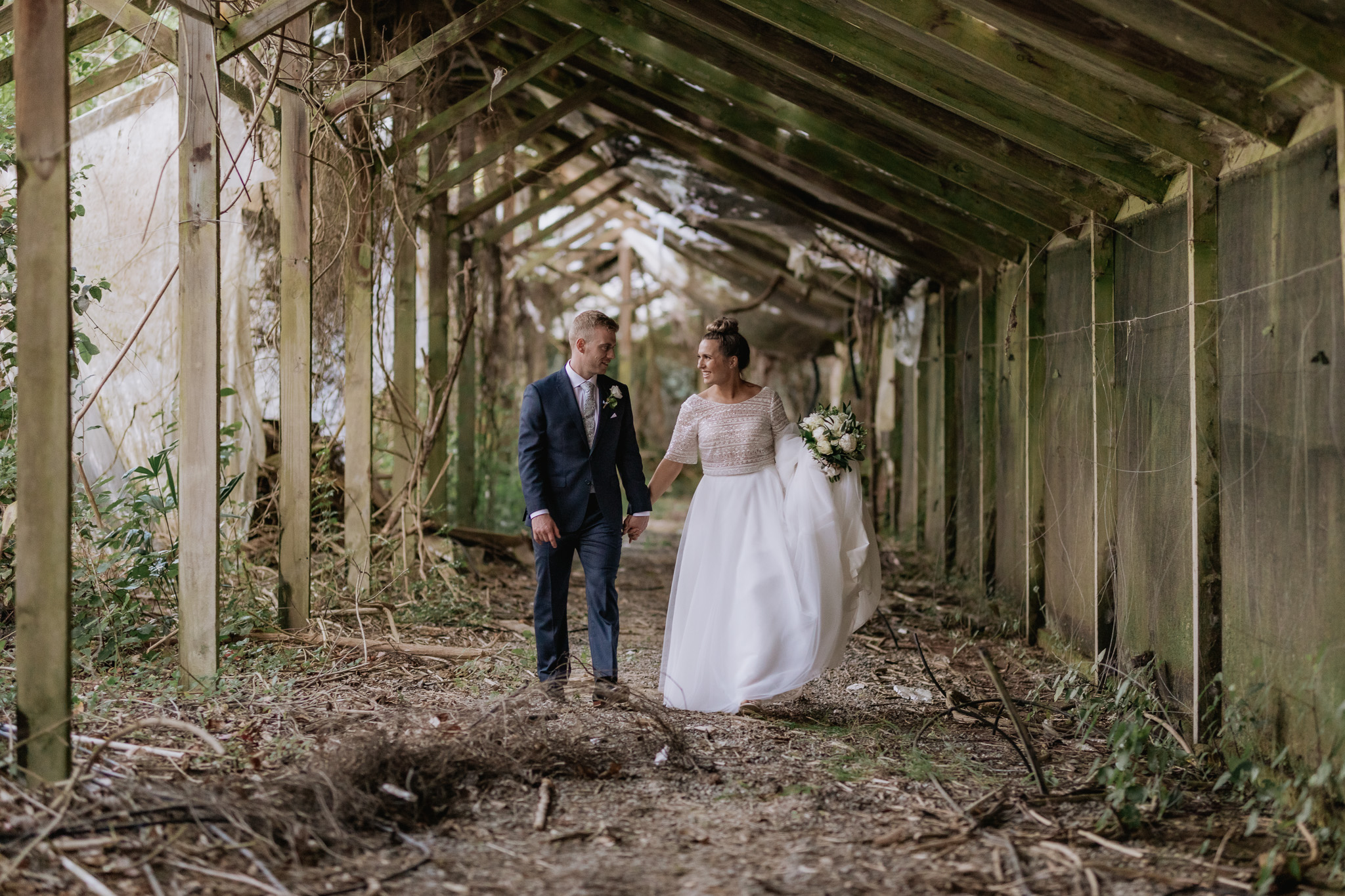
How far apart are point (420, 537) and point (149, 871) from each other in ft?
14.7

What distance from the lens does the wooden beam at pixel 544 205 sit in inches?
406

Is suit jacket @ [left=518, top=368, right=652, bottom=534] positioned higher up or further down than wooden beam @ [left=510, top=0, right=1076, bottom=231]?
further down

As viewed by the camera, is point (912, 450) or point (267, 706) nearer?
point (267, 706)

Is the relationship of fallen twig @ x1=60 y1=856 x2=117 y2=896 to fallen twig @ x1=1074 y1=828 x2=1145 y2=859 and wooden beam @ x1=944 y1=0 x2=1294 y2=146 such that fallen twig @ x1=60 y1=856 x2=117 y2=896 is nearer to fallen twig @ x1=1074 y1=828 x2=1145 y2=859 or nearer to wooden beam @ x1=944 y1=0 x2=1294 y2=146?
fallen twig @ x1=1074 y1=828 x2=1145 y2=859

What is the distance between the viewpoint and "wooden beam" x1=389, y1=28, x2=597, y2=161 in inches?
289

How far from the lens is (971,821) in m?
3.40

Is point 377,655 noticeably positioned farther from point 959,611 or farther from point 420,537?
point 959,611

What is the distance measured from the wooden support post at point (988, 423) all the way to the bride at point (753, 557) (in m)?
2.95

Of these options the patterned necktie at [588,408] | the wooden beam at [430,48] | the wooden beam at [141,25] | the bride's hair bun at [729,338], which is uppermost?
the wooden beam at [430,48]

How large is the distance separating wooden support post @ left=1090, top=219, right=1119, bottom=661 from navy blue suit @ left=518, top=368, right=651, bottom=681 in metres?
2.25

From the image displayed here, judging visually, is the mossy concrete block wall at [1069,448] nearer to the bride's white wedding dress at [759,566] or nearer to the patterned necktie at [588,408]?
the bride's white wedding dress at [759,566]

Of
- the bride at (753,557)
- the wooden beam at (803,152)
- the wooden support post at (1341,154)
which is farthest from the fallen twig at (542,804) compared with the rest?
the wooden beam at (803,152)

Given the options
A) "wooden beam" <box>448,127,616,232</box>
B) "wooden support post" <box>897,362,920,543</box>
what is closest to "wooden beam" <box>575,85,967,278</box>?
"wooden beam" <box>448,127,616,232</box>

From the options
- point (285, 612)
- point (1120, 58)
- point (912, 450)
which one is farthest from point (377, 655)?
point (912, 450)
